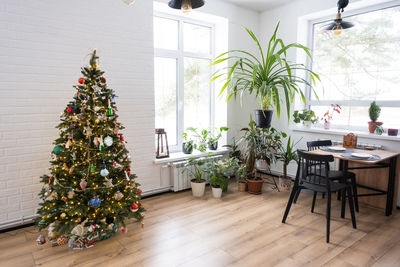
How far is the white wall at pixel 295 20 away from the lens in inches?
154

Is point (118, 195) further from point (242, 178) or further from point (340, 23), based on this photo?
point (340, 23)

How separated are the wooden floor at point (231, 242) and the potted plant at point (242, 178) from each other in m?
0.61

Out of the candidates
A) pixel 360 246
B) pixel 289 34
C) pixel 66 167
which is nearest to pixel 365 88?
pixel 289 34

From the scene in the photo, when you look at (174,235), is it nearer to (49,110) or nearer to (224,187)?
(224,187)

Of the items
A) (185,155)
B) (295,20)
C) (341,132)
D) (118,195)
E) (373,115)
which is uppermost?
(295,20)

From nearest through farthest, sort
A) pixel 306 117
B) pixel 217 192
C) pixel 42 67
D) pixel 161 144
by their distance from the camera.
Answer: pixel 42 67 < pixel 217 192 < pixel 161 144 < pixel 306 117

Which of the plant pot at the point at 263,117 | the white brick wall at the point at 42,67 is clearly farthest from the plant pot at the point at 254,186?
the white brick wall at the point at 42,67

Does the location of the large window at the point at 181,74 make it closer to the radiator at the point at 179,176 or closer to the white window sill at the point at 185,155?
the white window sill at the point at 185,155

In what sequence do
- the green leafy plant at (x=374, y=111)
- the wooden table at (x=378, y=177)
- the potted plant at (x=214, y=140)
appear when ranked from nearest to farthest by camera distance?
the wooden table at (x=378, y=177) < the green leafy plant at (x=374, y=111) < the potted plant at (x=214, y=140)

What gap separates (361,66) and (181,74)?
8.49 feet

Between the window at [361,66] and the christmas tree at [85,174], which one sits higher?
the window at [361,66]

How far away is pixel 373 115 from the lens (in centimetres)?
359

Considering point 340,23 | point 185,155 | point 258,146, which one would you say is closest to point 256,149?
point 258,146

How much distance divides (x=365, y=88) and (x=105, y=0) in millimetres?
3596
